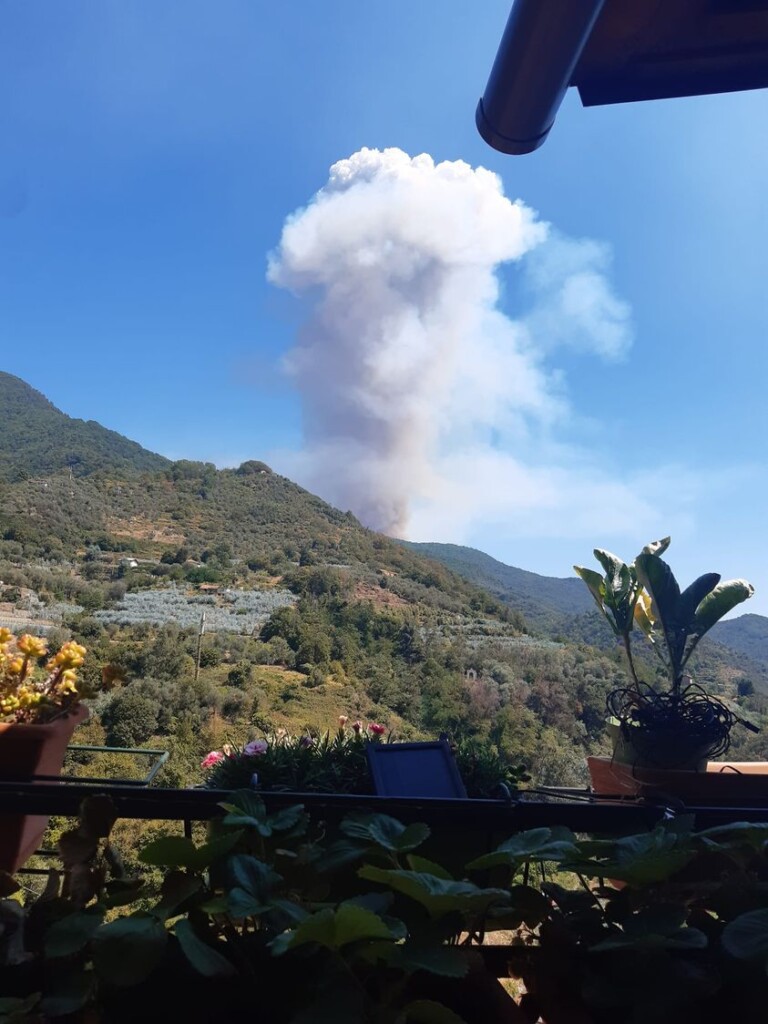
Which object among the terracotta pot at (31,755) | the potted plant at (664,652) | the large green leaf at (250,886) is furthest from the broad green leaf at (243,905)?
the potted plant at (664,652)

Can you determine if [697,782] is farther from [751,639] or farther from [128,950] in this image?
[751,639]

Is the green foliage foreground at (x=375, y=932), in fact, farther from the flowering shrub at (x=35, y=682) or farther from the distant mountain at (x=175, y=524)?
the distant mountain at (x=175, y=524)

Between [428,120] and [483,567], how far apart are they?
712cm

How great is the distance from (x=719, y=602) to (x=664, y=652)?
221 mm

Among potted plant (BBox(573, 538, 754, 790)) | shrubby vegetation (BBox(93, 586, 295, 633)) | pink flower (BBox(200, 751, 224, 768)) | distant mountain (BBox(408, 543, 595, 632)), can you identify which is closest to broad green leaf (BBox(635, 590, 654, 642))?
potted plant (BBox(573, 538, 754, 790))

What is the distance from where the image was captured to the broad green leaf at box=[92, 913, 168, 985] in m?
0.32

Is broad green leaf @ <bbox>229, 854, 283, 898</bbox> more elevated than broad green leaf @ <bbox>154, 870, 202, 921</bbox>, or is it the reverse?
broad green leaf @ <bbox>229, 854, 283, 898</bbox>

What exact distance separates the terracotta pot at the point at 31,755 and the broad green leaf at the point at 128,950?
26.7 inches

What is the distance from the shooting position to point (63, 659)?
3.97 ft

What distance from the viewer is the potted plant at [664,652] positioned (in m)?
1.48

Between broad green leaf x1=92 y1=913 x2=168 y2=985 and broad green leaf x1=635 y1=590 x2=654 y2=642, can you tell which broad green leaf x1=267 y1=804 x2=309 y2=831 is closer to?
broad green leaf x1=92 y1=913 x2=168 y2=985

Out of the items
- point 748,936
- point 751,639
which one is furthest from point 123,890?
point 751,639

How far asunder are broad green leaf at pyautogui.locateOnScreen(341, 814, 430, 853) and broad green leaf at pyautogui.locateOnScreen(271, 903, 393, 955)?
4.5 inches

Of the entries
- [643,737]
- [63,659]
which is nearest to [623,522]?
[643,737]
